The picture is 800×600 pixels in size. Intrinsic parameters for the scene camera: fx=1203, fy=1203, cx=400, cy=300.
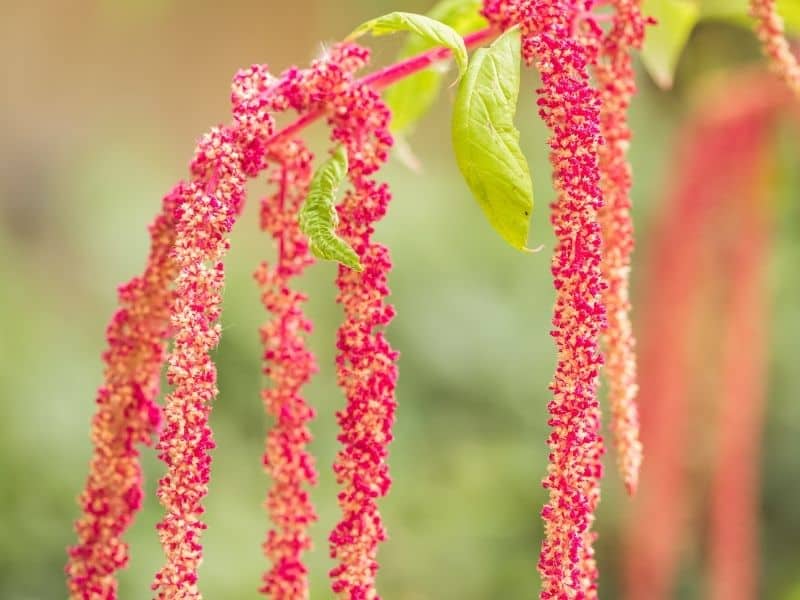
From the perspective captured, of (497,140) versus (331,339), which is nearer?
(497,140)

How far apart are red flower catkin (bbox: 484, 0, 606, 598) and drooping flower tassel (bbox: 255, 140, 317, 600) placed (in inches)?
5.4

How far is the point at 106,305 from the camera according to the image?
9.15 ft

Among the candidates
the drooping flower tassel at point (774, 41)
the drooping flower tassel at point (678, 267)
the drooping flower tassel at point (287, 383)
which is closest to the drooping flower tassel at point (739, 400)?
the drooping flower tassel at point (678, 267)

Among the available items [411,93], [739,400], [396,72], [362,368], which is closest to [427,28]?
[396,72]

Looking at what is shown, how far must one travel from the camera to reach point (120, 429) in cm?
60

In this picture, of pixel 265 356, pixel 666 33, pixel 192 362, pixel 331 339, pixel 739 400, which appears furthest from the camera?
pixel 331 339

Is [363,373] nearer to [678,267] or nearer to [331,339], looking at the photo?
[678,267]

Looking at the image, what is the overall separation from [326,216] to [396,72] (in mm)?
111

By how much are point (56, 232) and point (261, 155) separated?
2.77 metres

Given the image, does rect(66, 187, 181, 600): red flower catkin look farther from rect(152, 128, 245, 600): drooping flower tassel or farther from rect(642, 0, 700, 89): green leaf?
rect(642, 0, 700, 89): green leaf

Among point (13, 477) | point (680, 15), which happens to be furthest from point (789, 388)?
point (680, 15)

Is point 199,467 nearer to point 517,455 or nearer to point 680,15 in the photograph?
point 680,15

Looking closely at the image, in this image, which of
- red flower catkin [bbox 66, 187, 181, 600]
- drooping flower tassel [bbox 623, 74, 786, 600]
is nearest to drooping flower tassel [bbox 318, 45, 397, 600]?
red flower catkin [bbox 66, 187, 181, 600]

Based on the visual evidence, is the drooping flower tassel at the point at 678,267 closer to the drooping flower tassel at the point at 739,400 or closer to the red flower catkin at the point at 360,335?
the drooping flower tassel at the point at 739,400
